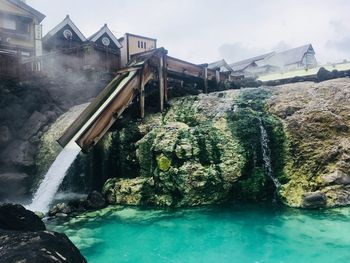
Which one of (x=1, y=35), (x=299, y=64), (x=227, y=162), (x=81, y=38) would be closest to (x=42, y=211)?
(x=227, y=162)

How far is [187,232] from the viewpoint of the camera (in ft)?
27.5

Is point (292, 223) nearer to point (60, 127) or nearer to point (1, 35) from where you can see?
point (60, 127)

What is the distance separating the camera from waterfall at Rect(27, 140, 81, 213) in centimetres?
1099

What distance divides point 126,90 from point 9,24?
61.6ft

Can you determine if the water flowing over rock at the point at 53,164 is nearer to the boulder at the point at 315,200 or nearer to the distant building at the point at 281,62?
the boulder at the point at 315,200

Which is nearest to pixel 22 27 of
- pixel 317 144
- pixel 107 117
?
pixel 107 117

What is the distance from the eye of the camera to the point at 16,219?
6094mm

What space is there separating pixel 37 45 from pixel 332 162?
80.7 ft

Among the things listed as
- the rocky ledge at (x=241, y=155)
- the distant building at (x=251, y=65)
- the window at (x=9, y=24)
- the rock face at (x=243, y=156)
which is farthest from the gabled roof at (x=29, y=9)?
the distant building at (x=251, y=65)

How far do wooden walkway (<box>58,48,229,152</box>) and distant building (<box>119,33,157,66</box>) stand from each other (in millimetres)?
17464

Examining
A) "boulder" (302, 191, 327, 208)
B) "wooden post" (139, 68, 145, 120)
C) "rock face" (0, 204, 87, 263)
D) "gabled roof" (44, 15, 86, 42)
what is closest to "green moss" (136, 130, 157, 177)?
"wooden post" (139, 68, 145, 120)

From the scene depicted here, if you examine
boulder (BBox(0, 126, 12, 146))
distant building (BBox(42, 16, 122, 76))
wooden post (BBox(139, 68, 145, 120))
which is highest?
distant building (BBox(42, 16, 122, 76))

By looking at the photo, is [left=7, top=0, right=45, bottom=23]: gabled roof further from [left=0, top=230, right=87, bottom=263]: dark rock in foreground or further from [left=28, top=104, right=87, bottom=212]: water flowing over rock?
[left=0, top=230, right=87, bottom=263]: dark rock in foreground

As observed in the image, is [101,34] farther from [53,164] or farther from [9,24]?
[53,164]
